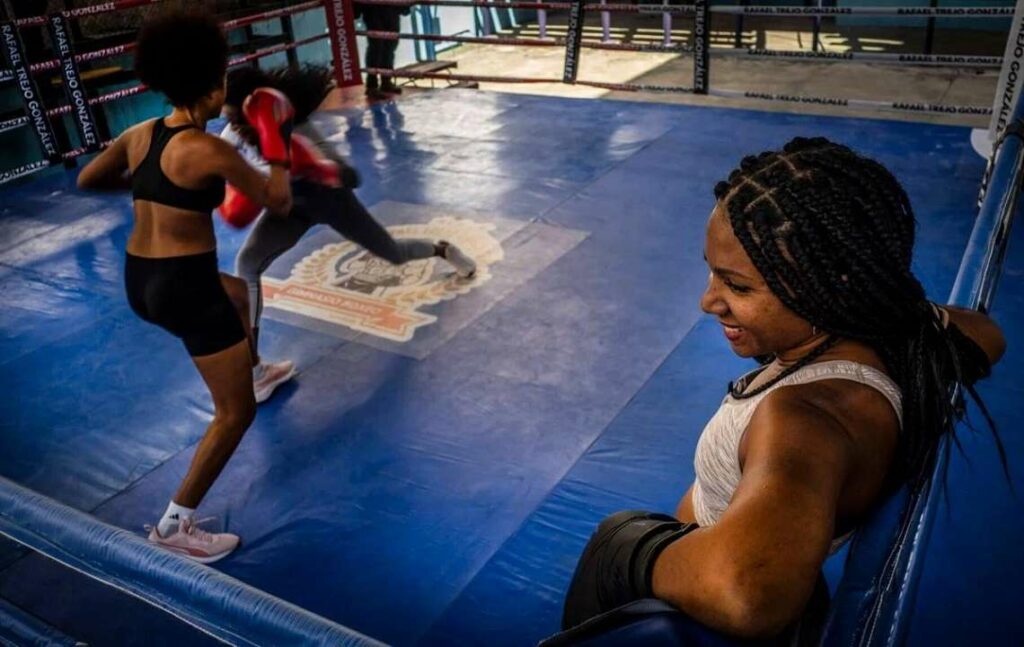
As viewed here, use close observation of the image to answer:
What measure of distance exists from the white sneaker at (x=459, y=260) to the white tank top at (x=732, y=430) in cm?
268

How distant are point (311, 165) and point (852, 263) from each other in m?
2.46

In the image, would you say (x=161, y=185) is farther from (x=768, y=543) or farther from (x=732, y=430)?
(x=768, y=543)

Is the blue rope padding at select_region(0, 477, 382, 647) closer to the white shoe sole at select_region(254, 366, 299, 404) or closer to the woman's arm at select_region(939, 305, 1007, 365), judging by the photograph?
the woman's arm at select_region(939, 305, 1007, 365)

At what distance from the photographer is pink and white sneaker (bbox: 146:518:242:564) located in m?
2.36

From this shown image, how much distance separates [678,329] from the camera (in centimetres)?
341

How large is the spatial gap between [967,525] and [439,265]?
2.71m

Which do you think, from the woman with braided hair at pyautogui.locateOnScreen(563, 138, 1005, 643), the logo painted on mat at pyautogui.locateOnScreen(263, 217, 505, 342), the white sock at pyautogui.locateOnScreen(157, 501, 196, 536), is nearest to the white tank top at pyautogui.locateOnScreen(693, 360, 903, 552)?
the woman with braided hair at pyautogui.locateOnScreen(563, 138, 1005, 643)

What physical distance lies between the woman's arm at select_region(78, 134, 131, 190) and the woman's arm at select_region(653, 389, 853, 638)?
7.08 feet

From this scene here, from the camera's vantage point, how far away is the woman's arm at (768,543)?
2.57ft

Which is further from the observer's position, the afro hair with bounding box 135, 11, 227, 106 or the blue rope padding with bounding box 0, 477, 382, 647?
Result: the afro hair with bounding box 135, 11, 227, 106

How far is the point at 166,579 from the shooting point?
96 cm

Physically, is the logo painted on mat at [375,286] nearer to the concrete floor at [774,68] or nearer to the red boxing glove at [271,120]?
the red boxing glove at [271,120]

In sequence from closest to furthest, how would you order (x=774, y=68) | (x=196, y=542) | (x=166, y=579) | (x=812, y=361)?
1. (x=166, y=579)
2. (x=812, y=361)
3. (x=196, y=542)
4. (x=774, y=68)

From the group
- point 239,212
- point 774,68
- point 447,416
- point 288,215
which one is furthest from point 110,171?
point 774,68
